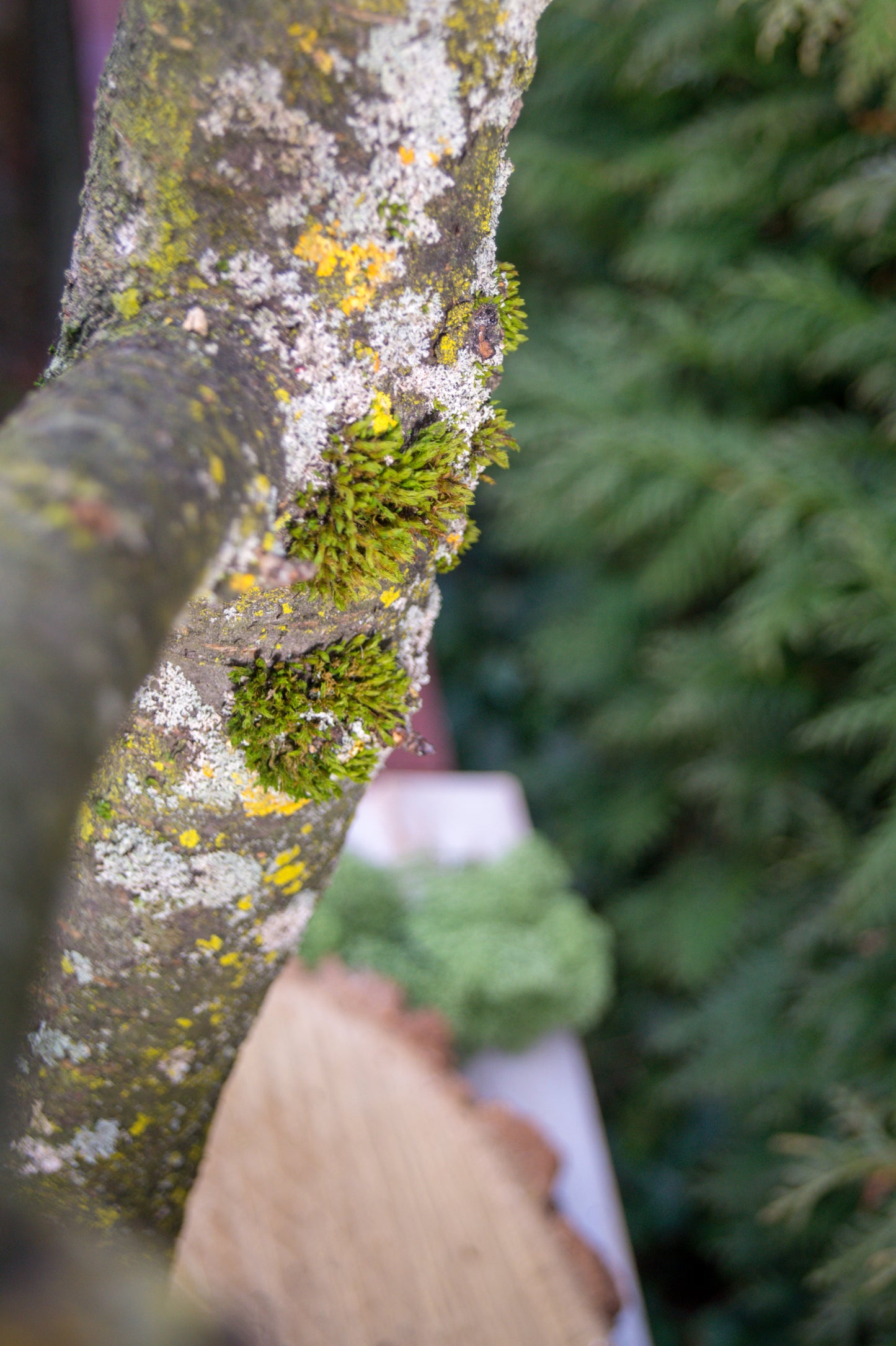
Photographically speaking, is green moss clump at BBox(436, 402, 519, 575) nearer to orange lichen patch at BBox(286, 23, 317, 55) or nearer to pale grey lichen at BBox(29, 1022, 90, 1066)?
orange lichen patch at BBox(286, 23, 317, 55)

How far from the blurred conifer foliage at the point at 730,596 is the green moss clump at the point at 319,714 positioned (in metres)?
1.08

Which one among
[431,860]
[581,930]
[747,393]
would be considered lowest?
[581,930]

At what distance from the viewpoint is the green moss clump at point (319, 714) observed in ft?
1.68

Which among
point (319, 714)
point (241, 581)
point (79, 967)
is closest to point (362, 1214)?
point (79, 967)

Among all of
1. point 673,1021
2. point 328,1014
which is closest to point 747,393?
point 673,1021

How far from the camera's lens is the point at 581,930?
153 cm

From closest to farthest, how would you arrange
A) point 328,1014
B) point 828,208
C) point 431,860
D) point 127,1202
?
point 127,1202
point 328,1014
point 828,208
point 431,860

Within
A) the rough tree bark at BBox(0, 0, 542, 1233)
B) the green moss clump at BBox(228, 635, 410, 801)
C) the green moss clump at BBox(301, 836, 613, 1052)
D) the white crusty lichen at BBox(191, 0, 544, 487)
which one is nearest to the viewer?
the rough tree bark at BBox(0, 0, 542, 1233)

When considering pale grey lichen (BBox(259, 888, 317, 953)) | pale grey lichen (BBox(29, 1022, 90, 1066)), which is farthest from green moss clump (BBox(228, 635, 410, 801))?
pale grey lichen (BBox(29, 1022, 90, 1066))

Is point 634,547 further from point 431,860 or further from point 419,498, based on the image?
point 419,498

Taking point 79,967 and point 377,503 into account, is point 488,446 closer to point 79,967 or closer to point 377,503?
point 377,503

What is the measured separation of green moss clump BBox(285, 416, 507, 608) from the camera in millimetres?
463

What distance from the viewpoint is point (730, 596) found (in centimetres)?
206

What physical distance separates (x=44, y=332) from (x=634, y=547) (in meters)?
1.82
